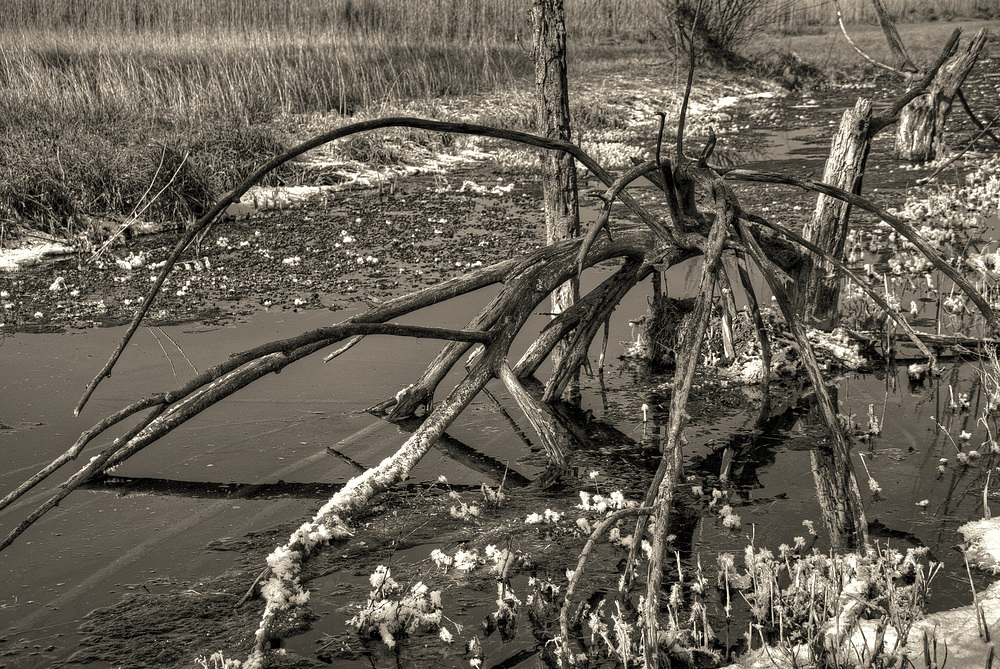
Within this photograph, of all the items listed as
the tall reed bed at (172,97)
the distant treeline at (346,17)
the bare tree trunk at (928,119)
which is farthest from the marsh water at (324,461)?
the distant treeline at (346,17)

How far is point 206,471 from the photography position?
5090 mm

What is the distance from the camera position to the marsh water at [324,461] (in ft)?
12.9

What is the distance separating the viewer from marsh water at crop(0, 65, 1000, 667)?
3932 millimetres

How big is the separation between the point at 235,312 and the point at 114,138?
5.03m

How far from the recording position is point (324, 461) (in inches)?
204

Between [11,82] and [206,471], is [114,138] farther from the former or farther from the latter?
[206,471]

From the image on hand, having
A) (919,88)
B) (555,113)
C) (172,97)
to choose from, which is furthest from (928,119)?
(172,97)

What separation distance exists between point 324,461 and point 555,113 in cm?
278

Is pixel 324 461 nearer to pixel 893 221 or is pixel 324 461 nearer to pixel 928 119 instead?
pixel 893 221

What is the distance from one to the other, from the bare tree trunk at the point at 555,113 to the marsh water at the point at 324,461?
1.08 metres

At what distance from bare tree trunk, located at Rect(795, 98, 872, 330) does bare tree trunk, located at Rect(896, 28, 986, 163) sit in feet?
26.2

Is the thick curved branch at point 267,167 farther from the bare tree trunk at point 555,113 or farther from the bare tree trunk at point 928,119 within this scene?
the bare tree trunk at point 928,119

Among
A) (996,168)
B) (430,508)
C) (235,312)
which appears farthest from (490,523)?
(996,168)

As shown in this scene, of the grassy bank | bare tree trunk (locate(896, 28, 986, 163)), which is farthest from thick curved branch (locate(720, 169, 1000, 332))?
bare tree trunk (locate(896, 28, 986, 163))
